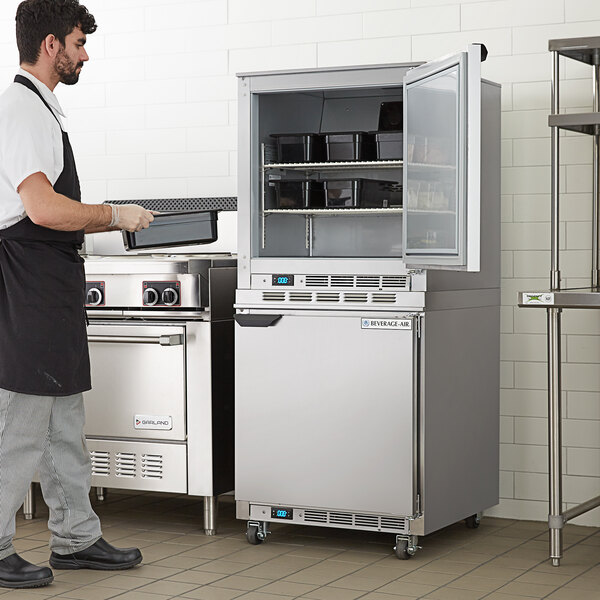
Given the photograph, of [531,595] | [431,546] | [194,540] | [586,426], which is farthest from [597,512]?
[194,540]

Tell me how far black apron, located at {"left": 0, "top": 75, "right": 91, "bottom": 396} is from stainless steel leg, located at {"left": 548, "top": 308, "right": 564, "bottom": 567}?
1723 millimetres

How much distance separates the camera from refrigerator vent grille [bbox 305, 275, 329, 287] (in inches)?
160

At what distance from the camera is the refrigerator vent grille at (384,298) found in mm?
3939

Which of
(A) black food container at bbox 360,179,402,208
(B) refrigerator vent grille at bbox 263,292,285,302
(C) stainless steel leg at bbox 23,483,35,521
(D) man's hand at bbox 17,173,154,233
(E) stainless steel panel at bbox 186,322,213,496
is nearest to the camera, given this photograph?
(D) man's hand at bbox 17,173,154,233

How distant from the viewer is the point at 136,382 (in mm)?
4348

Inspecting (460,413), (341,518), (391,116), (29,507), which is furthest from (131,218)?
(29,507)

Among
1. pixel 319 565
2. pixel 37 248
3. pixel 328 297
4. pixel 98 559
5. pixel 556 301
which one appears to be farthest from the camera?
pixel 328 297

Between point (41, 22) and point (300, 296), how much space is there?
1.40 meters

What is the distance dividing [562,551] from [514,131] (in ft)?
5.85

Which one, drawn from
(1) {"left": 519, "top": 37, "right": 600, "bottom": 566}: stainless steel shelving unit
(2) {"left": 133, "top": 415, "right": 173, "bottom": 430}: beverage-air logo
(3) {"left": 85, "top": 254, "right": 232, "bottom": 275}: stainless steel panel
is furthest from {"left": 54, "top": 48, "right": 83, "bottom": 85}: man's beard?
(1) {"left": 519, "top": 37, "right": 600, "bottom": 566}: stainless steel shelving unit

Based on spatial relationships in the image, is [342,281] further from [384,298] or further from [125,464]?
[125,464]

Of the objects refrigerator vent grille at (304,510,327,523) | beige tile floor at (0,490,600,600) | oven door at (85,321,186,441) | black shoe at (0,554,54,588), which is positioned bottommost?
beige tile floor at (0,490,600,600)

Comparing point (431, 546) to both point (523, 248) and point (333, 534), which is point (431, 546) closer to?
point (333, 534)

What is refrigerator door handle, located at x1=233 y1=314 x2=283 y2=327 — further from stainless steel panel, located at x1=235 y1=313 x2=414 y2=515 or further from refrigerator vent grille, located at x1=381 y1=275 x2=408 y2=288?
refrigerator vent grille, located at x1=381 y1=275 x2=408 y2=288
